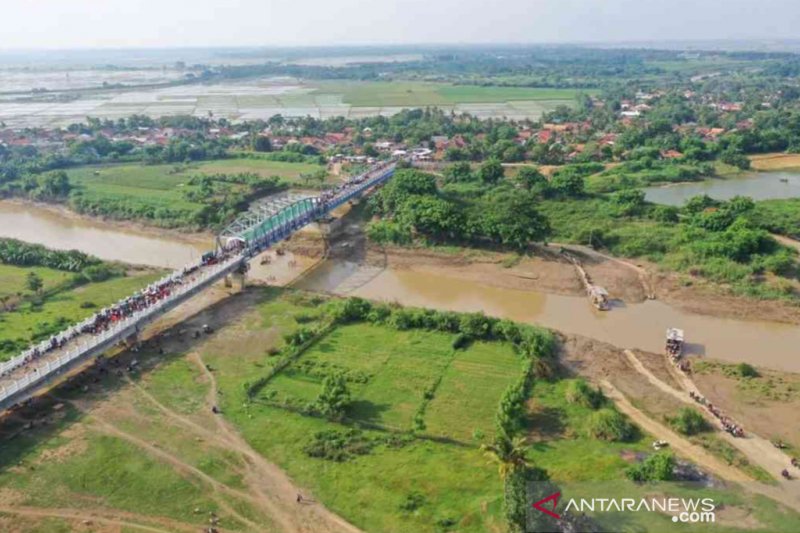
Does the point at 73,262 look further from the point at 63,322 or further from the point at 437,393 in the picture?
the point at 437,393

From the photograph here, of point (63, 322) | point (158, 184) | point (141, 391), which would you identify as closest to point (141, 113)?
point (158, 184)

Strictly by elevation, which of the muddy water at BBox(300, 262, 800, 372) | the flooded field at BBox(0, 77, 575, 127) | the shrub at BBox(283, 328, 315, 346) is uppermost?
the flooded field at BBox(0, 77, 575, 127)

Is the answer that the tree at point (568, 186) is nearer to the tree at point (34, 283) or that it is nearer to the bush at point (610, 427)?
the bush at point (610, 427)

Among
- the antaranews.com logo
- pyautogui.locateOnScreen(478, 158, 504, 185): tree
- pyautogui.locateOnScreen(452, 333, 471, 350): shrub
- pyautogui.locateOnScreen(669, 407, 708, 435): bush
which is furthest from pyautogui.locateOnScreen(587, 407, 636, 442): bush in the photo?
pyautogui.locateOnScreen(478, 158, 504, 185): tree

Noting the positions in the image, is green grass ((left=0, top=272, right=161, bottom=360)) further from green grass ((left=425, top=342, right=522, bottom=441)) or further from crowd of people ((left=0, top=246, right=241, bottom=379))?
green grass ((left=425, top=342, right=522, bottom=441))

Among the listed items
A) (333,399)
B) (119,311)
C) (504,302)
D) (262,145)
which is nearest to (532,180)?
(504,302)

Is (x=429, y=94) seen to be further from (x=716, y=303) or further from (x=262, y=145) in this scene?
(x=716, y=303)

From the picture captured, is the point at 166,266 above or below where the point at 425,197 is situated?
below
